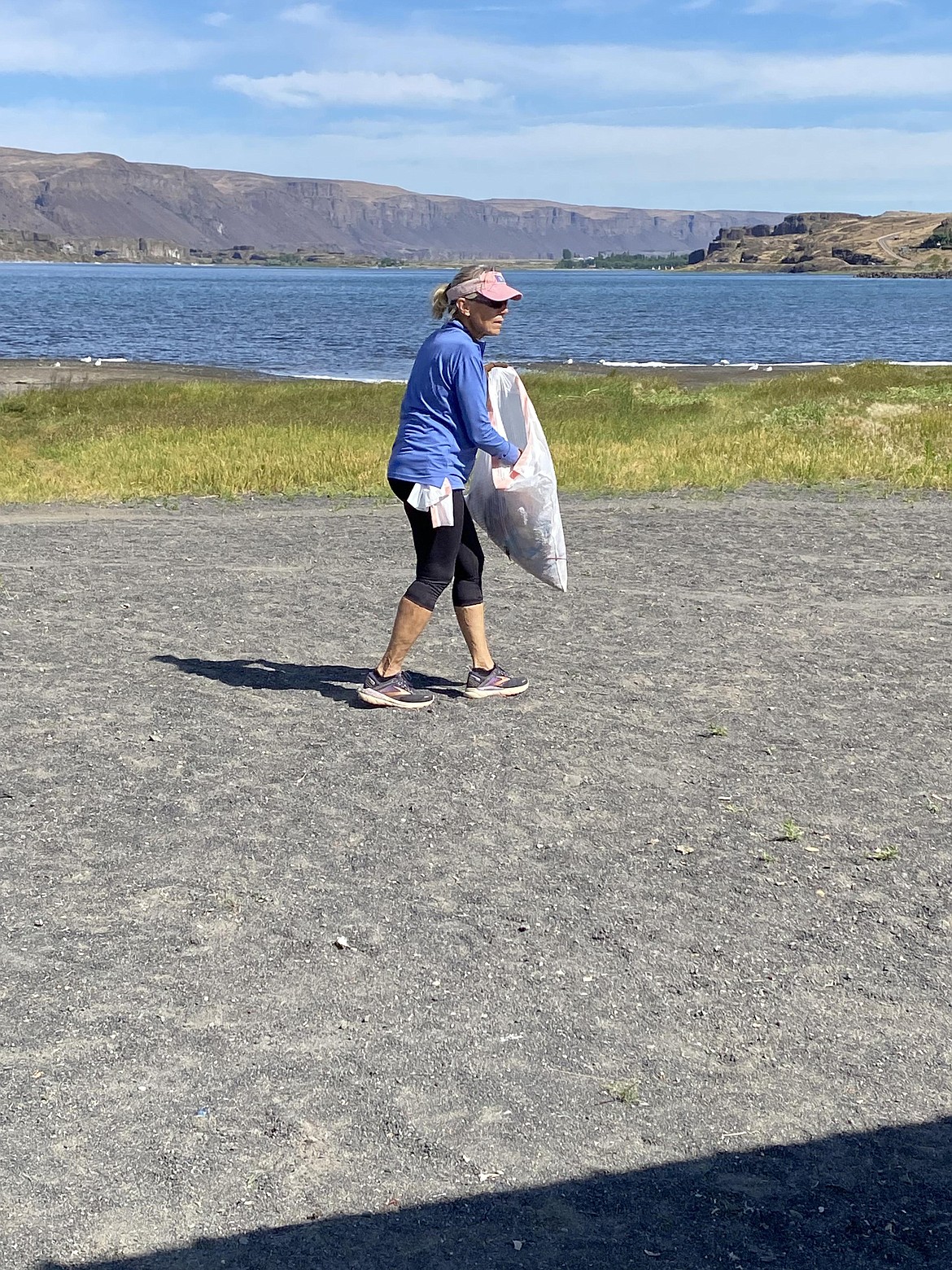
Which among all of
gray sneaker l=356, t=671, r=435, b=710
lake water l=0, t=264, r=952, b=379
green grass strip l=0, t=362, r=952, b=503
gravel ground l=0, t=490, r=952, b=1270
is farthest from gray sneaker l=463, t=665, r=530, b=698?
lake water l=0, t=264, r=952, b=379

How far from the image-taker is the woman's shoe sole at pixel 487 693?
7.46m

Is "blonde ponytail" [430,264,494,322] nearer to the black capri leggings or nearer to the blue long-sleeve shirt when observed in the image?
the blue long-sleeve shirt

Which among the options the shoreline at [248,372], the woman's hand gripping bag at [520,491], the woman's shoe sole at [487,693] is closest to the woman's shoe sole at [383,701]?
the woman's shoe sole at [487,693]

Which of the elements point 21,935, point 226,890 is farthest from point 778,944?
point 21,935

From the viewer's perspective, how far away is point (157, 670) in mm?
7996

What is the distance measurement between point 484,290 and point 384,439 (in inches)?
536

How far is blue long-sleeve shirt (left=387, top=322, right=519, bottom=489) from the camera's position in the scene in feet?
21.5

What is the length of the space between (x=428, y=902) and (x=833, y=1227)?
2010mm

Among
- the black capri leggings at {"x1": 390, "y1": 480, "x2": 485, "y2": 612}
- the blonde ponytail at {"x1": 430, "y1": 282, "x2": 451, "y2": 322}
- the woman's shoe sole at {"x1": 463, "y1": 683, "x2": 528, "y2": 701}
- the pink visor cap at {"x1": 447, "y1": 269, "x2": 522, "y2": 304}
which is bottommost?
the woman's shoe sole at {"x1": 463, "y1": 683, "x2": 528, "y2": 701}

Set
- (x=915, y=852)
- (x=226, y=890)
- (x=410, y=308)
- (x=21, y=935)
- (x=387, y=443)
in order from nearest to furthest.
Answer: (x=21, y=935) → (x=226, y=890) → (x=915, y=852) → (x=387, y=443) → (x=410, y=308)

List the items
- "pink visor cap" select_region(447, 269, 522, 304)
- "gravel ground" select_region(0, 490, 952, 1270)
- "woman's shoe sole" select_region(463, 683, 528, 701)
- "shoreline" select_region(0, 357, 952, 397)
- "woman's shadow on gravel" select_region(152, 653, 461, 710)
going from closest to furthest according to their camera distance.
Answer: "gravel ground" select_region(0, 490, 952, 1270) → "pink visor cap" select_region(447, 269, 522, 304) → "woman's shoe sole" select_region(463, 683, 528, 701) → "woman's shadow on gravel" select_region(152, 653, 461, 710) → "shoreline" select_region(0, 357, 952, 397)

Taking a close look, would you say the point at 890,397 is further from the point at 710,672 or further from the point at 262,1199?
the point at 262,1199

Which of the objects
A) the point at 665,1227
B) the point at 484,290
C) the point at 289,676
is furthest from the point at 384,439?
the point at 665,1227

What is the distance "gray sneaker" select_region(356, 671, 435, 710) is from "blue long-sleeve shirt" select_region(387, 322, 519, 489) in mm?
1137
